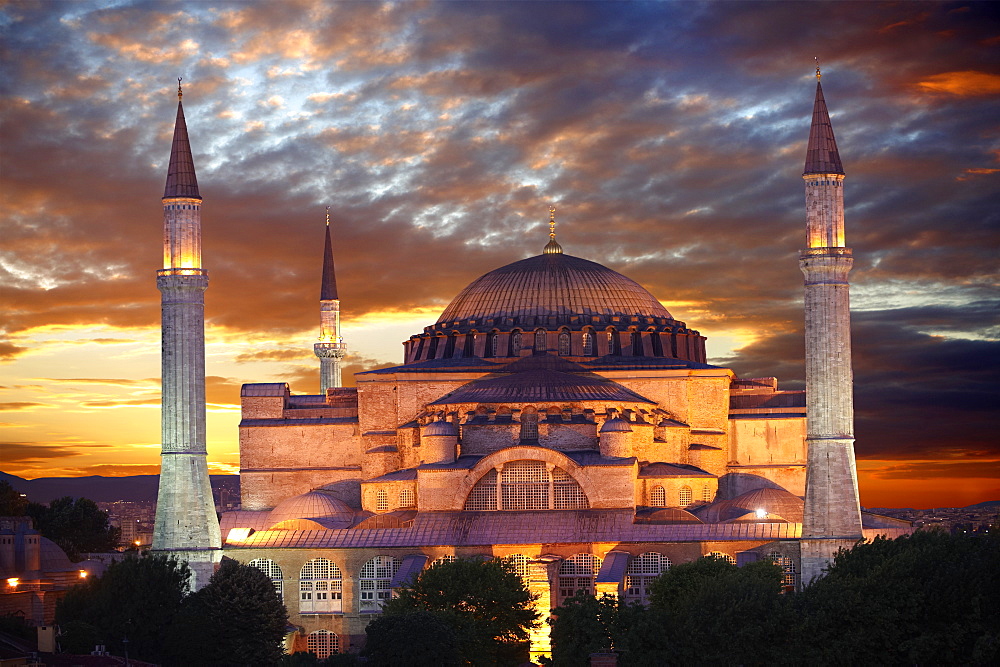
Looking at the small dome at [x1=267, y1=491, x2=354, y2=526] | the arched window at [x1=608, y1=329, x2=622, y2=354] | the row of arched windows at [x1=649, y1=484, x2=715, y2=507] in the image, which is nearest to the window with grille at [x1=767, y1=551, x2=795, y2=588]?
the row of arched windows at [x1=649, y1=484, x2=715, y2=507]

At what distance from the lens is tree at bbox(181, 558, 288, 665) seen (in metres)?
52.7

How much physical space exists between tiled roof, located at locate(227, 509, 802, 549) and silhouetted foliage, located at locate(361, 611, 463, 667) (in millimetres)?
8403

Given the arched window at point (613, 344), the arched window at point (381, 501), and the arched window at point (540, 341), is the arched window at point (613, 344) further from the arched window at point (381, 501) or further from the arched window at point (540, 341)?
the arched window at point (381, 501)

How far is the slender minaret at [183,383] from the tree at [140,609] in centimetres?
170

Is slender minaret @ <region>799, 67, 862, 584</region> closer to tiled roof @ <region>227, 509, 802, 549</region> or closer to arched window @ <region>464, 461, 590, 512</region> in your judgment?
tiled roof @ <region>227, 509, 802, 549</region>

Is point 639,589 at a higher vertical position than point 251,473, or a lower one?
lower

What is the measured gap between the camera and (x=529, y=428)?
2452 inches

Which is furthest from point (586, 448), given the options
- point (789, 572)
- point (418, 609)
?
point (418, 609)

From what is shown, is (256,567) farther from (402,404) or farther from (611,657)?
(611,657)

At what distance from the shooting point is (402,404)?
67.2 metres

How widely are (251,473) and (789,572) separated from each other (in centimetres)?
2015

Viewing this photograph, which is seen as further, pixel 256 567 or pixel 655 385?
pixel 655 385

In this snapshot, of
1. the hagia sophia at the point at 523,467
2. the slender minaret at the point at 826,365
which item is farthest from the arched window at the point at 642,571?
the slender minaret at the point at 826,365

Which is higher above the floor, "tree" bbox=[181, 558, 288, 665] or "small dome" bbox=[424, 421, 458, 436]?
"small dome" bbox=[424, 421, 458, 436]
